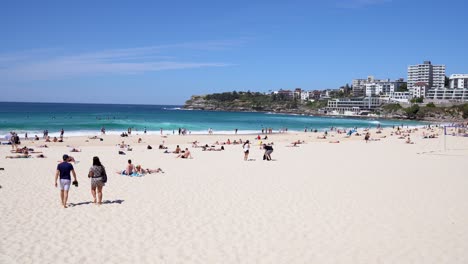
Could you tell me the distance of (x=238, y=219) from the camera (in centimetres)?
806

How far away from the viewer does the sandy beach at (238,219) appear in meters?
6.10

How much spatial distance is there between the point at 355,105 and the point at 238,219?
14941 cm

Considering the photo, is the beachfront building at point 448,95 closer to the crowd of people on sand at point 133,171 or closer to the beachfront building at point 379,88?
the beachfront building at point 379,88

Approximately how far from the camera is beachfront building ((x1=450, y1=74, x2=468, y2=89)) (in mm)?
155125

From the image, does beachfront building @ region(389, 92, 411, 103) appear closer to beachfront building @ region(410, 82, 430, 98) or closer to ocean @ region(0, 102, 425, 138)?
beachfront building @ region(410, 82, 430, 98)

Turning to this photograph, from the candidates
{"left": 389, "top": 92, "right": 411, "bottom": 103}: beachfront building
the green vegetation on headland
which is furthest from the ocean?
{"left": 389, "top": 92, "right": 411, "bottom": 103}: beachfront building

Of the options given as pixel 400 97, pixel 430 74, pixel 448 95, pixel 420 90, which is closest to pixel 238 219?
pixel 448 95

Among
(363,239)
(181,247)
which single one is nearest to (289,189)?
(363,239)

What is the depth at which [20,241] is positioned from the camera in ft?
21.0

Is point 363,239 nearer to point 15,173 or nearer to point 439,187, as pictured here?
point 439,187

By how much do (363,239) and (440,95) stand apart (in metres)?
160

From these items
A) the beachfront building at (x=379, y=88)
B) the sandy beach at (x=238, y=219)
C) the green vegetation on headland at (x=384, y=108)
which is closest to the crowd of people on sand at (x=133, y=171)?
the sandy beach at (x=238, y=219)

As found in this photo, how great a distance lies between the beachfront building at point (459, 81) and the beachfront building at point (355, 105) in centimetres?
3787

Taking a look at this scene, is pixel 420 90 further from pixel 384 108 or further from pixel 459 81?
pixel 384 108
